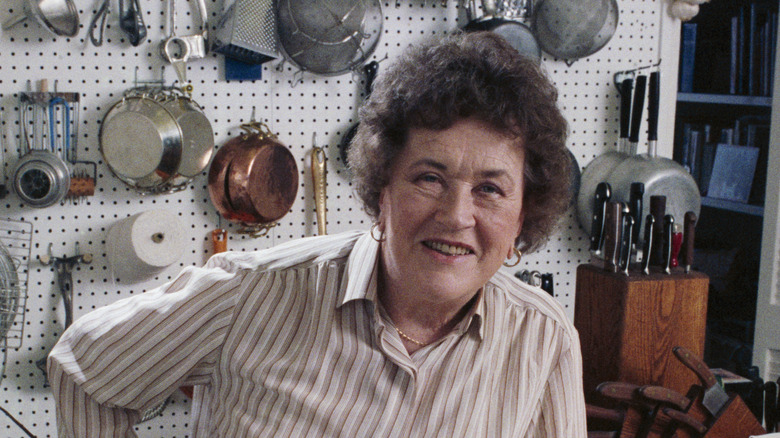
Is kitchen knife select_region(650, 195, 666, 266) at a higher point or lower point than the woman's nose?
lower

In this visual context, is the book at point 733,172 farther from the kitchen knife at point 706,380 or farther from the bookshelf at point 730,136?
the kitchen knife at point 706,380

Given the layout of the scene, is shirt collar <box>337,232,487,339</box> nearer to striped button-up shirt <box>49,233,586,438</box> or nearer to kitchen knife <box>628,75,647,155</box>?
striped button-up shirt <box>49,233,586,438</box>

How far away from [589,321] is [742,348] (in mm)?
1211

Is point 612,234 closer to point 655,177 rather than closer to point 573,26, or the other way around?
point 655,177

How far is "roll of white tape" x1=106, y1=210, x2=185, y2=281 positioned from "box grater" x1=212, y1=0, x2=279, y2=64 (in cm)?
42

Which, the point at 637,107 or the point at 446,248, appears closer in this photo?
the point at 446,248

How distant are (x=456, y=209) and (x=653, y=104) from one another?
48.0 inches

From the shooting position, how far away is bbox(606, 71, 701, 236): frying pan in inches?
74.7

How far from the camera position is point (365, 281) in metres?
1.09

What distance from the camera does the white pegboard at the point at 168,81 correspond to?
5.22 feet

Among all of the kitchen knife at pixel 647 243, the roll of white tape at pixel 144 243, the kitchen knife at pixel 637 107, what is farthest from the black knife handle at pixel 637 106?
the roll of white tape at pixel 144 243

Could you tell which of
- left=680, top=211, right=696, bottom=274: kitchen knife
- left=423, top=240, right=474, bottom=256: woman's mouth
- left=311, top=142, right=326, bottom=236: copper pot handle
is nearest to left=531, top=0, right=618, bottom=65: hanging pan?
left=680, top=211, right=696, bottom=274: kitchen knife

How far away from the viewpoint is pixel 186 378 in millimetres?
1086

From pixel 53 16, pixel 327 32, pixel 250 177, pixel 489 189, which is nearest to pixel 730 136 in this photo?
pixel 327 32
